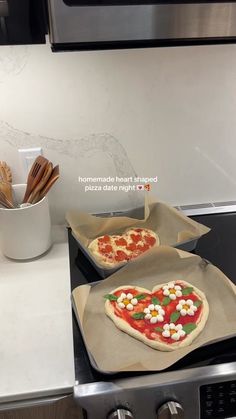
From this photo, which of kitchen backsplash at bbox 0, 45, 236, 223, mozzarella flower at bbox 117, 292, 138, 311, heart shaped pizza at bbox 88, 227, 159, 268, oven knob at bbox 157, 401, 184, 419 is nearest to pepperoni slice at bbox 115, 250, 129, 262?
heart shaped pizza at bbox 88, 227, 159, 268

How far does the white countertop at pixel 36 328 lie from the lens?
0.77 metres

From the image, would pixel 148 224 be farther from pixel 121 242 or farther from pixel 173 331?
pixel 173 331

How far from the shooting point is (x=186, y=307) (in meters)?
0.91

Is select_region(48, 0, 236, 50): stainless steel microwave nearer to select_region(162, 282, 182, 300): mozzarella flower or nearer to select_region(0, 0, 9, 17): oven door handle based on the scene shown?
select_region(0, 0, 9, 17): oven door handle

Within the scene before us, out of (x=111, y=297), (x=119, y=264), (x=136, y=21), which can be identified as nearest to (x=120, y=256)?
(x=119, y=264)

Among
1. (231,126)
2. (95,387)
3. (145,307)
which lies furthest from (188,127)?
(95,387)

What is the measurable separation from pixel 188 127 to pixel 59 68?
40cm

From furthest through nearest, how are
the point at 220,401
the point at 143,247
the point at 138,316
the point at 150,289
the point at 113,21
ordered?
the point at 143,247
the point at 150,289
the point at 138,316
the point at 220,401
the point at 113,21

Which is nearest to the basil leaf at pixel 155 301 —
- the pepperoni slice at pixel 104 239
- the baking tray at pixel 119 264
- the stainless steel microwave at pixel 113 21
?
the baking tray at pixel 119 264

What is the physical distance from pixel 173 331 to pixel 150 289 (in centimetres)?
Result: 15

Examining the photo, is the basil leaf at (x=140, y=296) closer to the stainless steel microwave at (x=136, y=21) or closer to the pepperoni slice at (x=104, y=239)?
the pepperoni slice at (x=104, y=239)

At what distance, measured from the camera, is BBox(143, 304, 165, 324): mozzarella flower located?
0.88 meters

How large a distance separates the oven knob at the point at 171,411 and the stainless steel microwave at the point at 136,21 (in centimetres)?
63

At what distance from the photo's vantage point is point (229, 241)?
3.84ft
